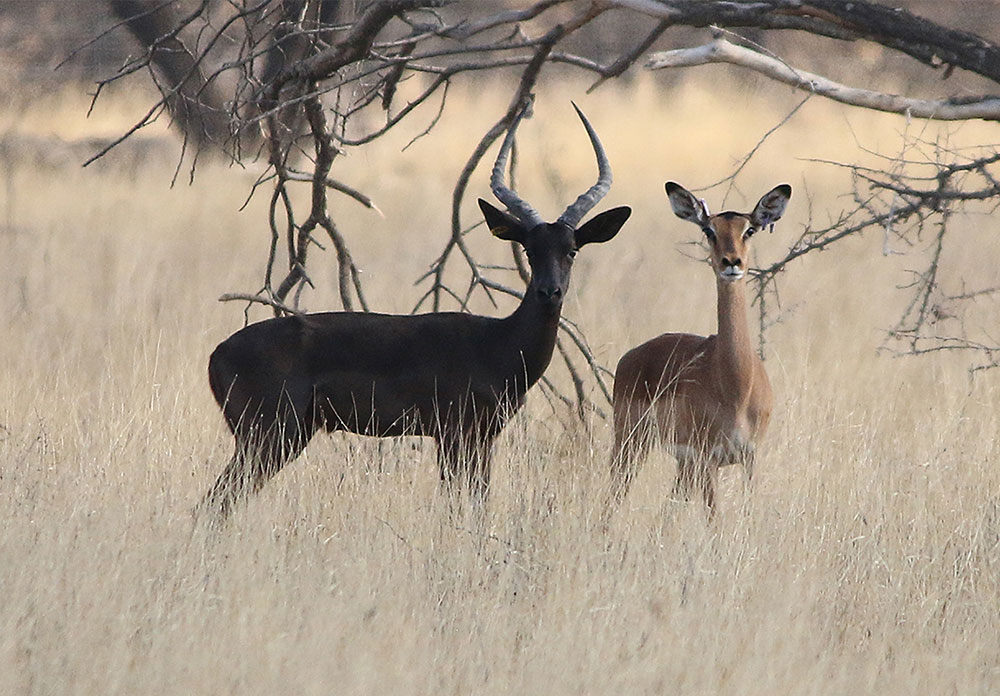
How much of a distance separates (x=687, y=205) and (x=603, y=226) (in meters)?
0.37

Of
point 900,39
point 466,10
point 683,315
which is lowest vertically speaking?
point 683,315

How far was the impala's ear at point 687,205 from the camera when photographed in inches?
261

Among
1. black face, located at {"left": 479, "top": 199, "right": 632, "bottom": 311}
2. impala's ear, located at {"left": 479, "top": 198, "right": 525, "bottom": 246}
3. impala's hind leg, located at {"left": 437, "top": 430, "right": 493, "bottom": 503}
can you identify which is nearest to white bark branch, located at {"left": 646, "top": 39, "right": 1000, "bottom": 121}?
black face, located at {"left": 479, "top": 199, "right": 632, "bottom": 311}

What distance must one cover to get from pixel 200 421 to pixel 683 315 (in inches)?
184

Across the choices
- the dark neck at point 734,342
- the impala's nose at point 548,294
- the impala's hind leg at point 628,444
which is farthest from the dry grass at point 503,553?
the impala's nose at point 548,294

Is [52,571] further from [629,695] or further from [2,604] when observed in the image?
[629,695]

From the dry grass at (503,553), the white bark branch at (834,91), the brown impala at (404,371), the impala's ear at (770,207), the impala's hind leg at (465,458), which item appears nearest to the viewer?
the dry grass at (503,553)

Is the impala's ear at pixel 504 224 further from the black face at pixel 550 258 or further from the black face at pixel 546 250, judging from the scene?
the black face at pixel 550 258

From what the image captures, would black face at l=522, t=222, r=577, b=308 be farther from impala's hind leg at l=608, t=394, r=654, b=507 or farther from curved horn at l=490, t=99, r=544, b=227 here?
impala's hind leg at l=608, t=394, r=654, b=507

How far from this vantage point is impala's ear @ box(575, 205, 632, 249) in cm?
673

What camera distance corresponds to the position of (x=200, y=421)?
7789 millimetres

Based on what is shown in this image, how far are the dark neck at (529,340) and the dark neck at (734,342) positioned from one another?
691 mm

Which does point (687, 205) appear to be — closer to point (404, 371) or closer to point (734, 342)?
point (734, 342)

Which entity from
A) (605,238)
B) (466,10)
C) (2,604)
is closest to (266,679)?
(2,604)
